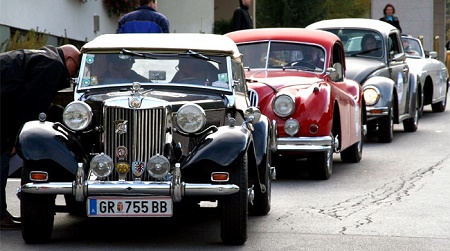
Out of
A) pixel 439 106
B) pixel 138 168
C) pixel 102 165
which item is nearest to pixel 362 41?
pixel 439 106

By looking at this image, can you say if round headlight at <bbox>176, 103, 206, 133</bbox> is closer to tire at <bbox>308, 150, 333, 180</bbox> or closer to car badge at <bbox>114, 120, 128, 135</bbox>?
car badge at <bbox>114, 120, 128, 135</bbox>

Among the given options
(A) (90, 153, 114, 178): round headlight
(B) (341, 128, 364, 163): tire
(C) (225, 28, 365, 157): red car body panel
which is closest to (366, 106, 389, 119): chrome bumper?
(C) (225, 28, 365, 157): red car body panel

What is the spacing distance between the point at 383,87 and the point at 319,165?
4564 millimetres

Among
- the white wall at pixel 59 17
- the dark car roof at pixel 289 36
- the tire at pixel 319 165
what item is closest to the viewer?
the tire at pixel 319 165

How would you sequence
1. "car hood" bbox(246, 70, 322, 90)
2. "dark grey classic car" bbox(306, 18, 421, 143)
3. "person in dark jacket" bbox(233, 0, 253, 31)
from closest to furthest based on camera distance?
"car hood" bbox(246, 70, 322, 90) → "dark grey classic car" bbox(306, 18, 421, 143) → "person in dark jacket" bbox(233, 0, 253, 31)

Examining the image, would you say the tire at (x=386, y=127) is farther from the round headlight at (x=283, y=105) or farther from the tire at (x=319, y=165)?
the round headlight at (x=283, y=105)

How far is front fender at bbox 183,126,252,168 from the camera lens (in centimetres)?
766

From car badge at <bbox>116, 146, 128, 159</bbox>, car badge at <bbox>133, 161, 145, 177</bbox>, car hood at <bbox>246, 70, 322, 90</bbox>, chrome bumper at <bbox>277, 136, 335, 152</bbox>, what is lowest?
chrome bumper at <bbox>277, 136, 335, 152</bbox>

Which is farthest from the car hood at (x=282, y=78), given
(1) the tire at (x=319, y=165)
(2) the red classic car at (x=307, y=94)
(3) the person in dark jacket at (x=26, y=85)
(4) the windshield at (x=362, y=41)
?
(4) the windshield at (x=362, y=41)

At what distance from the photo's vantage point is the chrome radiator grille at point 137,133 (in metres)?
7.86

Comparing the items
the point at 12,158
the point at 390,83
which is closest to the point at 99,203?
the point at 12,158

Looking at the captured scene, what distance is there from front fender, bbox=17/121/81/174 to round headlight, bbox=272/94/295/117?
170 inches

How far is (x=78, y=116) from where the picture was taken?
26.2 ft

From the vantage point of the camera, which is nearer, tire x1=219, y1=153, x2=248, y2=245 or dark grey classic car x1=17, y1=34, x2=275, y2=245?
dark grey classic car x1=17, y1=34, x2=275, y2=245
